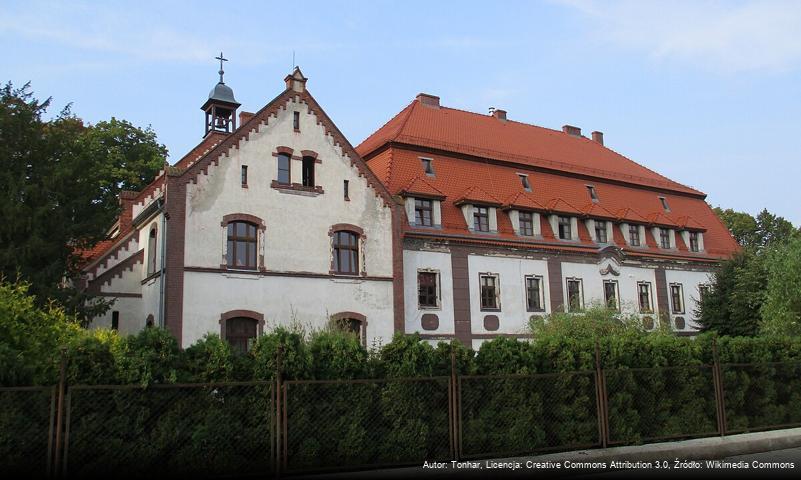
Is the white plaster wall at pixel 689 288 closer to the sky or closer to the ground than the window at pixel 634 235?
closer to the ground

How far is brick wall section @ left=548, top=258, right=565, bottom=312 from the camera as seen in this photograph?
29763mm

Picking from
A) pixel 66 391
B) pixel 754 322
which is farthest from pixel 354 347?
pixel 754 322

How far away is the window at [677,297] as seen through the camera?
34125 millimetres

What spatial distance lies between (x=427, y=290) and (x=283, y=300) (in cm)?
614

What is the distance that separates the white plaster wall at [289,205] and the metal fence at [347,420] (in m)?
12.6

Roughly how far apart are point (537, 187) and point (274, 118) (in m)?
13.6

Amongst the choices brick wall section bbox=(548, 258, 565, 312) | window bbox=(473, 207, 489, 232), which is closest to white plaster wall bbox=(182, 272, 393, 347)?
window bbox=(473, 207, 489, 232)

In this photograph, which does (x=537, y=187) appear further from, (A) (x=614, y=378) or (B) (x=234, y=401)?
(B) (x=234, y=401)

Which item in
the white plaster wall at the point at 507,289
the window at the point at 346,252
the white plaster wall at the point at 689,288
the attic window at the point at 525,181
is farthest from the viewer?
the white plaster wall at the point at 689,288

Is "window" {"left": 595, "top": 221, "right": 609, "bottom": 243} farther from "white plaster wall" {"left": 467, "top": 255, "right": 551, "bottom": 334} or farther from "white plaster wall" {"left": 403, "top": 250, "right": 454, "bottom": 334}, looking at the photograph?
"white plaster wall" {"left": 403, "top": 250, "right": 454, "bottom": 334}


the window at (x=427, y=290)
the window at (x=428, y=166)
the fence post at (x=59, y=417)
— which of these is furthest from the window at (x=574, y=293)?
the fence post at (x=59, y=417)

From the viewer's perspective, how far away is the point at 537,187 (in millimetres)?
32531

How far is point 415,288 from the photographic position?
26.6m

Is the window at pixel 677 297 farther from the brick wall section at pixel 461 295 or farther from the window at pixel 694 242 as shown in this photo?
the brick wall section at pixel 461 295
